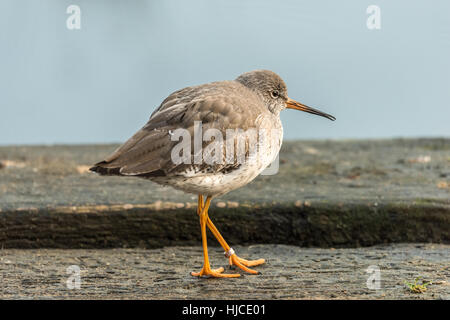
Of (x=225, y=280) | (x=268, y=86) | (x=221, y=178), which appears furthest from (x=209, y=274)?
(x=268, y=86)

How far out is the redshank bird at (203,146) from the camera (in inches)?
185

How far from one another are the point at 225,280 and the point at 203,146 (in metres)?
1.12

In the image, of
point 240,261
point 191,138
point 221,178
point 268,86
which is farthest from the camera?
point 268,86

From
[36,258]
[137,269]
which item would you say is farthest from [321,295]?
[36,258]

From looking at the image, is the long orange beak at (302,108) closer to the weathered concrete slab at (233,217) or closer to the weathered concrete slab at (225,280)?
the weathered concrete slab at (233,217)

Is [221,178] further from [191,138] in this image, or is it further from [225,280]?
[225,280]

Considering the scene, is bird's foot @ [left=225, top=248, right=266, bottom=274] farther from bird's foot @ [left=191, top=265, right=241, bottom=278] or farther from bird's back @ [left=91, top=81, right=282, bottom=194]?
bird's back @ [left=91, top=81, right=282, bottom=194]

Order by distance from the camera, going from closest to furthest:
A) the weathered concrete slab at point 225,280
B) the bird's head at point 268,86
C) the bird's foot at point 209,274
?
the weathered concrete slab at point 225,280
the bird's foot at point 209,274
the bird's head at point 268,86

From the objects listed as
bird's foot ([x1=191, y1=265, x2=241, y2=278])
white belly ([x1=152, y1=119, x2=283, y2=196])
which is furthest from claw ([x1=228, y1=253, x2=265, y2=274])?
white belly ([x1=152, y1=119, x2=283, y2=196])

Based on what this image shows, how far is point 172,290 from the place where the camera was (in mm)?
4527

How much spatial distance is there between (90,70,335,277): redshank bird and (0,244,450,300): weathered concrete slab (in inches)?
14.0

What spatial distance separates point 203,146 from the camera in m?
4.77

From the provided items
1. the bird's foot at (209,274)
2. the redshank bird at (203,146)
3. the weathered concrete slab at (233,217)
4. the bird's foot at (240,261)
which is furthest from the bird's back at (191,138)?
the weathered concrete slab at (233,217)

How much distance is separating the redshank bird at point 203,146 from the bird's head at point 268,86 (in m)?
0.42
